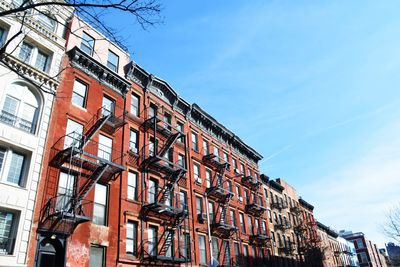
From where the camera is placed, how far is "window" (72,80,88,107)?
20547 mm

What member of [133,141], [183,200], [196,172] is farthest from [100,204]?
[196,172]

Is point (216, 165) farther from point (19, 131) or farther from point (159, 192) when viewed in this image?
point (19, 131)

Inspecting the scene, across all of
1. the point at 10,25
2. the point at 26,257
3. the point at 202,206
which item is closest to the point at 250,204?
the point at 202,206

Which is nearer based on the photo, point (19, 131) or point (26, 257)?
point (26, 257)

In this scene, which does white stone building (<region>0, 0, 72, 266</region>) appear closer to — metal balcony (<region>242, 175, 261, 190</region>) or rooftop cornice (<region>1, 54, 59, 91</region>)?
rooftop cornice (<region>1, 54, 59, 91</region>)

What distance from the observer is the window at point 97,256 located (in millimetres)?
17719

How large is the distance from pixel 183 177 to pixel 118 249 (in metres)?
9.55

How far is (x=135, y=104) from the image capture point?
25.9 m

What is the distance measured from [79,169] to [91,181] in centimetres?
99

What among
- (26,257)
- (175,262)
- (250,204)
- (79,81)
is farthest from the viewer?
(250,204)

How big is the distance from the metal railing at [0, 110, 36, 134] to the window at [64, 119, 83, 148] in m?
1.95

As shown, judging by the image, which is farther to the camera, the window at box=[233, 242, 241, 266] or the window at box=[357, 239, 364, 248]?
the window at box=[357, 239, 364, 248]

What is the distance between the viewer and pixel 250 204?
1416 inches

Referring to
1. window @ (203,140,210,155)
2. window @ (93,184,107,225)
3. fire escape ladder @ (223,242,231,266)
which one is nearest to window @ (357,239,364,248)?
fire escape ladder @ (223,242,231,266)
